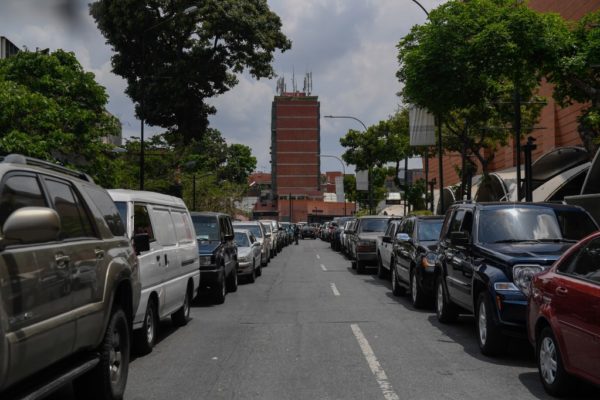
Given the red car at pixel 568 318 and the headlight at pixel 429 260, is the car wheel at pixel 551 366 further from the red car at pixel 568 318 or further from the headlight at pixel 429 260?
the headlight at pixel 429 260

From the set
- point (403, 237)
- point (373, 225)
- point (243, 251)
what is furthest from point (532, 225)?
point (373, 225)

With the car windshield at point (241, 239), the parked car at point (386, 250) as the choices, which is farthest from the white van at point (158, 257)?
the car windshield at point (241, 239)

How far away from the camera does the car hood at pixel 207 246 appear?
14.2 meters

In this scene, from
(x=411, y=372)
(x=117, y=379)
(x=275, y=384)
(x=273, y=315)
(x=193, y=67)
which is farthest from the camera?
(x=193, y=67)

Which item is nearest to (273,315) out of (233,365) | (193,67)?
(233,365)

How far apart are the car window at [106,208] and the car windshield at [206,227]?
8.35m

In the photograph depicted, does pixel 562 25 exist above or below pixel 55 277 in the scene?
above

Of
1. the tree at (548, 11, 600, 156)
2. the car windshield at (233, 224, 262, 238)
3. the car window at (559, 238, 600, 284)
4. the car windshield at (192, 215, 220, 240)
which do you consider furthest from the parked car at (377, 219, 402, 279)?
the car window at (559, 238, 600, 284)

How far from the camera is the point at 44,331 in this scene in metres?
4.50

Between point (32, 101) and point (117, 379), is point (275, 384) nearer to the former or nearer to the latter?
point (117, 379)

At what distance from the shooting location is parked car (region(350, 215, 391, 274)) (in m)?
22.8

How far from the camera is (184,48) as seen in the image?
34781 mm

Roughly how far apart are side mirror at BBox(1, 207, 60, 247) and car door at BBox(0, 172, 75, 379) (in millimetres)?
143

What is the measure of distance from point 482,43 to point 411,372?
37.5ft
